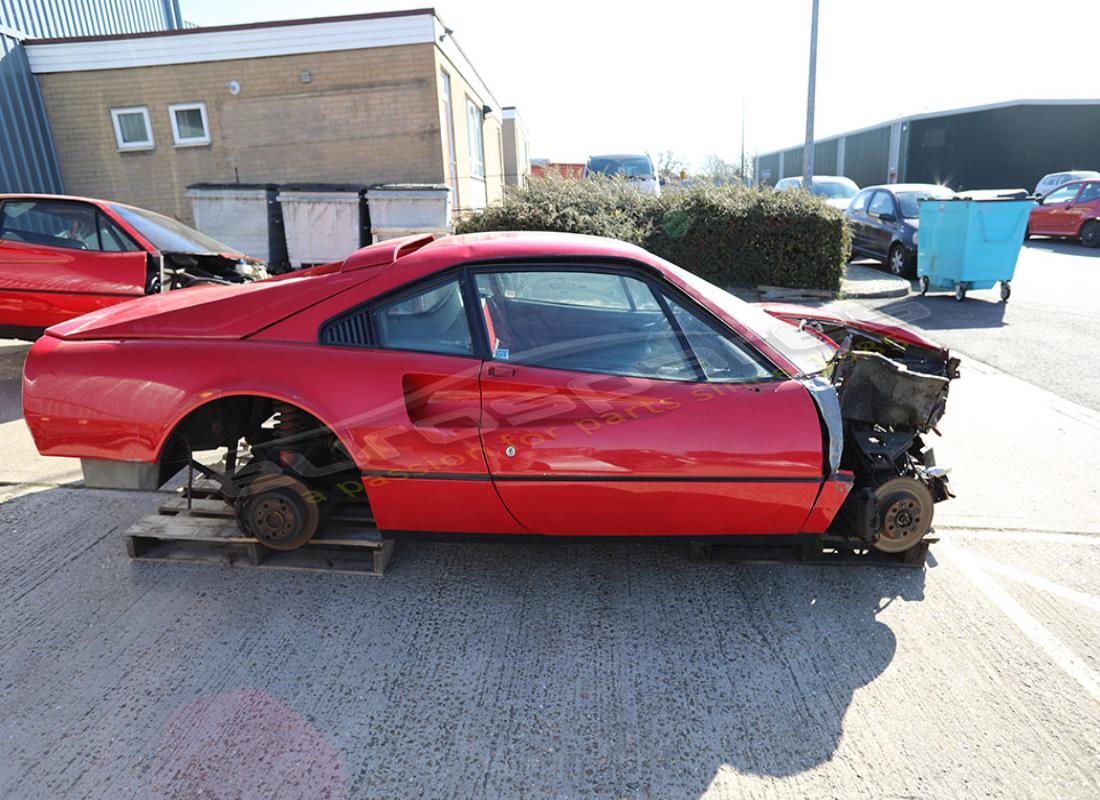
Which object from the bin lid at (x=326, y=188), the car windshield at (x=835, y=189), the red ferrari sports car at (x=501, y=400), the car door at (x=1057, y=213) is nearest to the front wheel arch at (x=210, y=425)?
the red ferrari sports car at (x=501, y=400)

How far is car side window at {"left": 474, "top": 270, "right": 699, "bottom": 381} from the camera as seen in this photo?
2775mm

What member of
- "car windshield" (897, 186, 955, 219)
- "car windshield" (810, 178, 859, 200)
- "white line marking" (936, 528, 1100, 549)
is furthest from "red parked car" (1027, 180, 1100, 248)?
"white line marking" (936, 528, 1100, 549)

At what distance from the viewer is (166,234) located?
654 centimetres

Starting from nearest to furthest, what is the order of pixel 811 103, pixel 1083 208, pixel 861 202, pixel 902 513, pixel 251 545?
pixel 902 513
pixel 251 545
pixel 861 202
pixel 811 103
pixel 1083 208

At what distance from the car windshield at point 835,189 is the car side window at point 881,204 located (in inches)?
173

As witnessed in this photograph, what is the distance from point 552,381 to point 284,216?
9.39m

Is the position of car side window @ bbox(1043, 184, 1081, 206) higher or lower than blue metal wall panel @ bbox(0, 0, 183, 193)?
lower

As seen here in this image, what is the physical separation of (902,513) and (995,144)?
111ft

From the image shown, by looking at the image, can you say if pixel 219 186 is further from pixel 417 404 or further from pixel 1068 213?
pixel 1068 213

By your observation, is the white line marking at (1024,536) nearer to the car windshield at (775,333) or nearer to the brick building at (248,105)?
the car windshield at (775,333)

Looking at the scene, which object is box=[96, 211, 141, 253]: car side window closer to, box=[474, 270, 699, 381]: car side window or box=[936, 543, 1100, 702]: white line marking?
box=[474, 270, 699, 381]: car side window

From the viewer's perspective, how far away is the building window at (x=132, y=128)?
490 inches

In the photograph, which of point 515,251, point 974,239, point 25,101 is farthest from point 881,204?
point 25,101

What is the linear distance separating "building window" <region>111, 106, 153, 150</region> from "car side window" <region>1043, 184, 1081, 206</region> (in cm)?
2041
